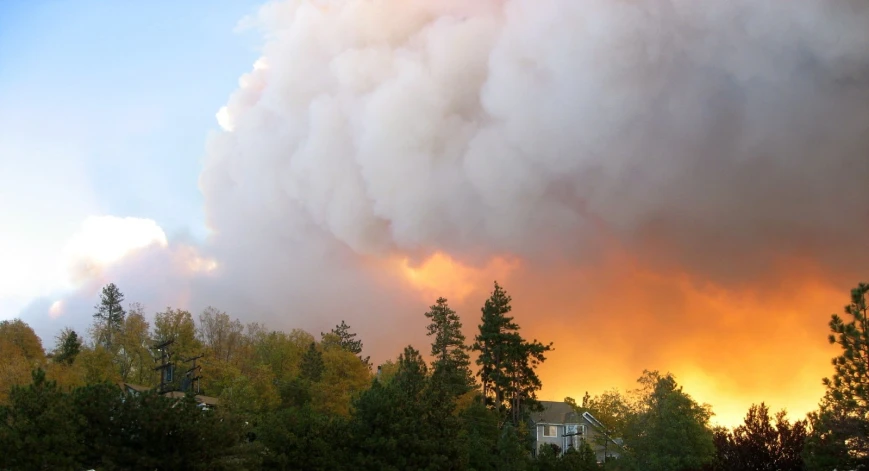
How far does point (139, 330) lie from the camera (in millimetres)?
97375

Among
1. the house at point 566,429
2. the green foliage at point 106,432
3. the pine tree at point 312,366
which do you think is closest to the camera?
the green foliage at point 106,432

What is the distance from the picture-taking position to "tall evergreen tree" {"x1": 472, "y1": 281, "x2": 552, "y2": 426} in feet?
252

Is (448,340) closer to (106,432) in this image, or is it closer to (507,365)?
(507,365)

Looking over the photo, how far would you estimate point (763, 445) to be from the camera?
5353 cm

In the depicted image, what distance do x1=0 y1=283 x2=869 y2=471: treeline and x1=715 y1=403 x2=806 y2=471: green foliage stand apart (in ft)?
0.27

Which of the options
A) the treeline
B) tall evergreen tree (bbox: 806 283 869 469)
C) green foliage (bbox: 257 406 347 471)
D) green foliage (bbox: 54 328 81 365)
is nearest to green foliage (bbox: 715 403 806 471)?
the treeline

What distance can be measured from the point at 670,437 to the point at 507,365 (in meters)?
17.6

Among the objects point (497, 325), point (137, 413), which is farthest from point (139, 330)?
point (137, 413)

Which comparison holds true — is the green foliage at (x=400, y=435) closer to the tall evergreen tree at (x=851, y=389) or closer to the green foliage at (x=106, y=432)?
the green foliage at (x=106, y=432)

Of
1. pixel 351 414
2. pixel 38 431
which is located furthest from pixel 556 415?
pixel 38 431

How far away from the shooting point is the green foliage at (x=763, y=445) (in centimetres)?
5272

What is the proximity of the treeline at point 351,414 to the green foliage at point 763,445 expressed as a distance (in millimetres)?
83

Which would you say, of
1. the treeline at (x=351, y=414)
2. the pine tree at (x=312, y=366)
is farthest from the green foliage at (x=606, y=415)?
the pine tree at (x=312, y=366)

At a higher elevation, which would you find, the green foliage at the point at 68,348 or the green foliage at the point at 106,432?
the green foliage at the point at 68,348
